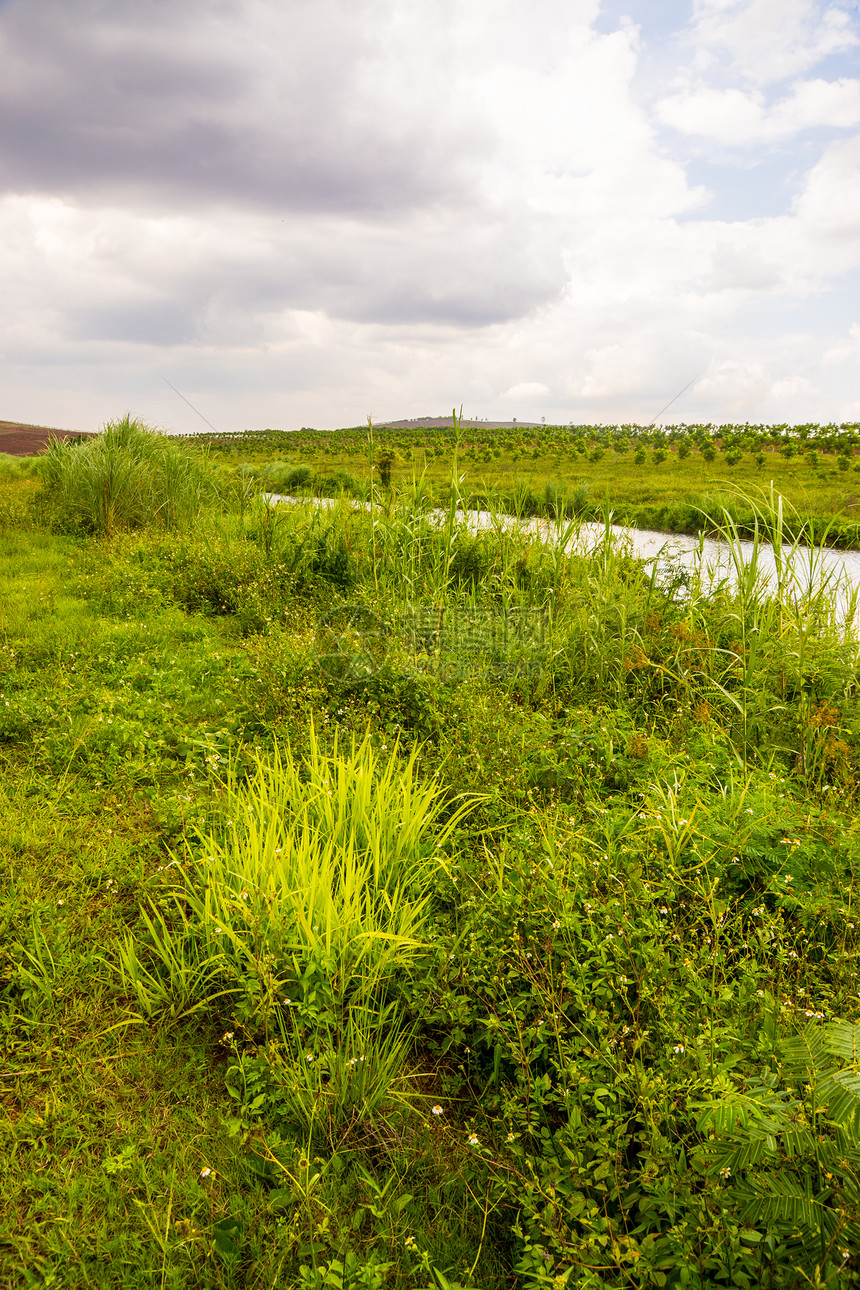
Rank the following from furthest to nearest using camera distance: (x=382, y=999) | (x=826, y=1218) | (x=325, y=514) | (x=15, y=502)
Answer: (x=15, y=502), (x=325, y=514), (x=382, y=999), (x=826, y=1218)

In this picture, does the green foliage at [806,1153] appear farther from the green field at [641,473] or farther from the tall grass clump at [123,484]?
the tall grass clump at [123,484]

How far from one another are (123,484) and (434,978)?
8764mm

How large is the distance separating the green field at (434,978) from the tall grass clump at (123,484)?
531 cm

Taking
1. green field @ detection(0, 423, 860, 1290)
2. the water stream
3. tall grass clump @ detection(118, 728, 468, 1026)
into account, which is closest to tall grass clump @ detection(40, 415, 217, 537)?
the water stream

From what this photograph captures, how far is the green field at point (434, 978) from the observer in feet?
4.73

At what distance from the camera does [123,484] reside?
9023 millimetres

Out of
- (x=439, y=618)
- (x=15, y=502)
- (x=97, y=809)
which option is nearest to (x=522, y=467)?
(x=15, y=502)

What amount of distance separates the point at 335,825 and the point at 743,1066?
1530 millimetres

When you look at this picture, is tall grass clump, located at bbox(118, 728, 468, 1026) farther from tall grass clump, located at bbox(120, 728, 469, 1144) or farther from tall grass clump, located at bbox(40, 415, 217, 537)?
tall grass clump, located at bbox(40, 415, 217, 537)

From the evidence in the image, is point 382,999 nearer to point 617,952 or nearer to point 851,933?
point 617,952

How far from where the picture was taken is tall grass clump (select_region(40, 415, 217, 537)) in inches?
354

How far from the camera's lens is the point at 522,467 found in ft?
93.3

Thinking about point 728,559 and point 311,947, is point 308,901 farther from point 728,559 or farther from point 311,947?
point 728,559

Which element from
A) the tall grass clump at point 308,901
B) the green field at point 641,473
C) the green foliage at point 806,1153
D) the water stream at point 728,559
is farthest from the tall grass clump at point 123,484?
the green foliage at point 806,1153
